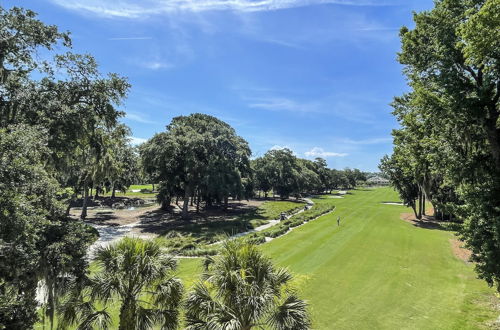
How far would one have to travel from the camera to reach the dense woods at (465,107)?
29.4 ft

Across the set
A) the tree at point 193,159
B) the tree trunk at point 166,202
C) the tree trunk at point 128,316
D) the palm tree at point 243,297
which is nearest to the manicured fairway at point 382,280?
the palm tree at point 243,297

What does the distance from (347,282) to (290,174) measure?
46868mm

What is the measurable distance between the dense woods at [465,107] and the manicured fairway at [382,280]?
3.50m

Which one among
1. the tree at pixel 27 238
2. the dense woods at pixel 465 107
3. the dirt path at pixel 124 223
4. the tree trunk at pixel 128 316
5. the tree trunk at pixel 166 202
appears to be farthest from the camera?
the tree trunk at pixel 166 202

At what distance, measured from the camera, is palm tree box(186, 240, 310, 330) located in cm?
657

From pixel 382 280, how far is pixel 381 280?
0.06m

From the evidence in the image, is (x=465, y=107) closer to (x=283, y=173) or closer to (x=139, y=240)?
(x=139, y=240)

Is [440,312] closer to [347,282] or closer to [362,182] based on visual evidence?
[347,282]

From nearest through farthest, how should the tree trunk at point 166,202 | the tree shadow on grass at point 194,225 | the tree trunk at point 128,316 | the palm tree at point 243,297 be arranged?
the palm tree at point 243,297 → the tree trunk at point 128,316 → the tree shadow on grass at point 194,225 → the tree trunk at point 166,202

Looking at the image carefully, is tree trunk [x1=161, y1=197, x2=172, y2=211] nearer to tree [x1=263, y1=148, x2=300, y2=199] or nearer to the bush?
the bush

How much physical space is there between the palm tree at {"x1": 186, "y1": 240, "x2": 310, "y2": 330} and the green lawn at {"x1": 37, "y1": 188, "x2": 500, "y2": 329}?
695 millimetres

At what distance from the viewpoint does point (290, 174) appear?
61.9 meters

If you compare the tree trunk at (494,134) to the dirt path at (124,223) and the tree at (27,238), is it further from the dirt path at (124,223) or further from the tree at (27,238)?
the dirt path at (124,223)

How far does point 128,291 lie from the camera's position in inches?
282
